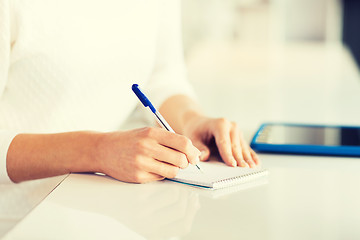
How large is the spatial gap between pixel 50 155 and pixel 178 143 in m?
0.21

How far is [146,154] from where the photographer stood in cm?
77

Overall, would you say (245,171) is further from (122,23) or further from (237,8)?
(237,8)

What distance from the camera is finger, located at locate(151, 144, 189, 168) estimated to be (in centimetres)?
77

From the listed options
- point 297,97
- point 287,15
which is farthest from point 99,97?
point 287,15

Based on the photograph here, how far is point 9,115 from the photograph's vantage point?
99cm

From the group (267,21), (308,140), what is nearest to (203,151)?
(308,140)

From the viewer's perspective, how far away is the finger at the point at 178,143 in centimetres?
77

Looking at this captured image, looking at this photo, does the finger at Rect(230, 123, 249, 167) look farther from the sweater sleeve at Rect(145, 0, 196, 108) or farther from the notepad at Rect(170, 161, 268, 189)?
the sweater sleeve at Rect(145, 0, 196, 108)

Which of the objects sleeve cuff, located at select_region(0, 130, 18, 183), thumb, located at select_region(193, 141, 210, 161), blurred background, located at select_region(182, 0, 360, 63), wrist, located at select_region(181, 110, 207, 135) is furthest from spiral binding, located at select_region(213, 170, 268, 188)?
blurred background, located at select_region(182, 0, 360, 63)

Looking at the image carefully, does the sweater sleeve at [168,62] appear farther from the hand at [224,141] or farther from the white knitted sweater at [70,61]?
the hand at [224,141]

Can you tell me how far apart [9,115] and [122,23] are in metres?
0.31

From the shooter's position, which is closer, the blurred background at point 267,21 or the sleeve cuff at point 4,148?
the sleeve cuff at point 4,148

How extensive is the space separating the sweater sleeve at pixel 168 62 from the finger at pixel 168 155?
591mm

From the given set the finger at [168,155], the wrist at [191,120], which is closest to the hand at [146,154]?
the finger at [168,155]
